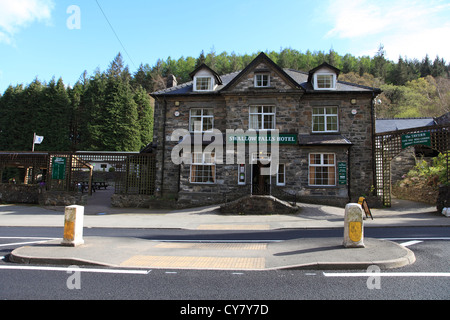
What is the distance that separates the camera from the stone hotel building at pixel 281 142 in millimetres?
18328

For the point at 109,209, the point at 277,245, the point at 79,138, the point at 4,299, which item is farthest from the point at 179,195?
the point at 79,138

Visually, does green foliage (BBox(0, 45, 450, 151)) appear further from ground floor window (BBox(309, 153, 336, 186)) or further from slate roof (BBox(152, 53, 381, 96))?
ground floor window (BBox(309, 153, 336, 186))

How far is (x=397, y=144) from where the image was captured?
17.4 metres

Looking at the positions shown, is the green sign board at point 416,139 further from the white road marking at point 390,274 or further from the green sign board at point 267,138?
the white road marking at point 390,274

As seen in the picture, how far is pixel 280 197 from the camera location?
1798 centimetres

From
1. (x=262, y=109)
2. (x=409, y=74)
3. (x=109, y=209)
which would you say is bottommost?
(x=109, y=209)

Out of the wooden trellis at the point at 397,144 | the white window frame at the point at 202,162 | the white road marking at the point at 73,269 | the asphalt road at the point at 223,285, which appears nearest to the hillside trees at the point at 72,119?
the white window frame at the point at 202,162

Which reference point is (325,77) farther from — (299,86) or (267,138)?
(267,138)

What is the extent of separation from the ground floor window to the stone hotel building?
62 millimetres

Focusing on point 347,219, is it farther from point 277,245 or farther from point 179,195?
point 179,195

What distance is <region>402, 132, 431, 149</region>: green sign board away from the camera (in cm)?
1572

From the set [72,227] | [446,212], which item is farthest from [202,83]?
[446,212]

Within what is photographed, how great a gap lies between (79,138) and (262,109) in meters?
46.2
